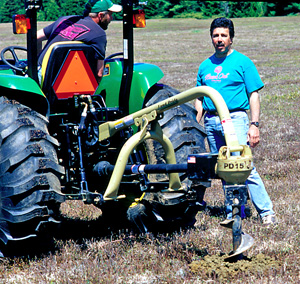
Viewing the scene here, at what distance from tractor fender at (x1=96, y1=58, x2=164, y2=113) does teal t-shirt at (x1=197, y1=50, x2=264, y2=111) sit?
20.6 inches

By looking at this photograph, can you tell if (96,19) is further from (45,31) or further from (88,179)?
(88,179)

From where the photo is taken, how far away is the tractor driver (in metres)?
5.06

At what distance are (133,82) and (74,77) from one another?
61cm

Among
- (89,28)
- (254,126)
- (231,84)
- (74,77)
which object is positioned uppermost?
(89,28)

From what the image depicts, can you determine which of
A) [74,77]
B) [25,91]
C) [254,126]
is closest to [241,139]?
[254,126]

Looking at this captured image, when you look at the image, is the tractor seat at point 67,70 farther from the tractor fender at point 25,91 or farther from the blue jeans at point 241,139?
the blue jeans at point 241,139

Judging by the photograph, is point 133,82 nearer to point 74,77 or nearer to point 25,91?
point 74,77

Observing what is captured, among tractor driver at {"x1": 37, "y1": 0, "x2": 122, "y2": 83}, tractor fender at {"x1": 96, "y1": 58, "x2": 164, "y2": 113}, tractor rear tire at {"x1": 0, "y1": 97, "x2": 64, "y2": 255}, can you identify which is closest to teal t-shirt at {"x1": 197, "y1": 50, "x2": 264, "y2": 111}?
tractor fender at {"x1": 96, "y1": 58, "x2": 164, "y2": 113}

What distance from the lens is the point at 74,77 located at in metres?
5.00

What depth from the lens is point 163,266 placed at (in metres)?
4.36

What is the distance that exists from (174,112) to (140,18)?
0.89 m

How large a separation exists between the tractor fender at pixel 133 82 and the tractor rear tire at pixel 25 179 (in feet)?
3.63

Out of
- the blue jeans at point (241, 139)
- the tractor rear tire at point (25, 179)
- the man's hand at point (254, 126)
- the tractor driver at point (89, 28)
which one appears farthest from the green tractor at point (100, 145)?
the man's hand at point (254, 126)

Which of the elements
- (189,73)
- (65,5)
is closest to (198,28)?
(189,73)
